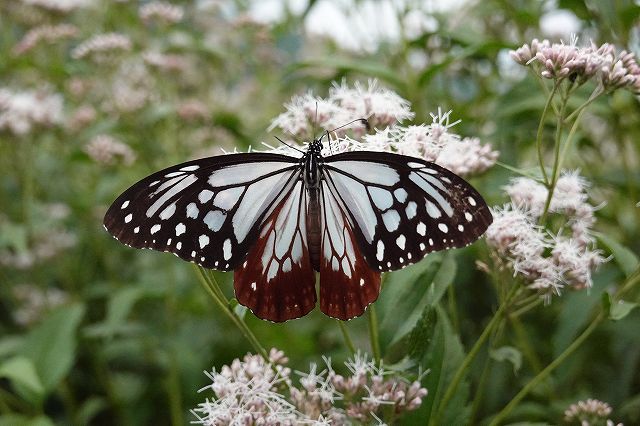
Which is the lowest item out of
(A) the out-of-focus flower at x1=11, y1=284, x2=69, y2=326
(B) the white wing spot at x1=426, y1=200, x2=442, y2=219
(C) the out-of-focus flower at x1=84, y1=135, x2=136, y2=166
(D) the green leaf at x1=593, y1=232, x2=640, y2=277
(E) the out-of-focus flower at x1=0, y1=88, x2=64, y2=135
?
(D) the green leaf at x1=593, y1=232, x2=640, y2=277

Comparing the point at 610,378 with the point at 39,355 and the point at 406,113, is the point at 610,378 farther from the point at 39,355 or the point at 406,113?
the point at 39,355

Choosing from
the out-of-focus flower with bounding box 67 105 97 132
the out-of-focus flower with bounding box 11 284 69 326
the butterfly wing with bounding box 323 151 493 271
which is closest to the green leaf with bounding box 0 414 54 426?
the out-of-focus flower with bounding box 11 284 69 326

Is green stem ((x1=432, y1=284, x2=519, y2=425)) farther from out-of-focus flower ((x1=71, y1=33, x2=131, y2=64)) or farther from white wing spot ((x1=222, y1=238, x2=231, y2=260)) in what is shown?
out-of-focus flower ((x1=71, y1=33, x2=131, y2=64))

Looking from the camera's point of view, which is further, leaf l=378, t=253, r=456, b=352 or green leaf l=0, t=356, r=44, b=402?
green leaf l=0, t=356, r=44, b=402

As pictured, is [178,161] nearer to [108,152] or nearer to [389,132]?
[108,152]

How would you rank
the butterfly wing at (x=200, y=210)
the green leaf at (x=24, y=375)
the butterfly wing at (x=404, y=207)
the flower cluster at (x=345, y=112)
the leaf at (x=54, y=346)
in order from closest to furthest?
the butterfly wing at (x=404, y=207) → the butterfly wing at (x=200, y=210) → the flower cluster at (x=345, y=112) → the green leaf at (x=24, y=375) → the leaf at (x=54, y=346)

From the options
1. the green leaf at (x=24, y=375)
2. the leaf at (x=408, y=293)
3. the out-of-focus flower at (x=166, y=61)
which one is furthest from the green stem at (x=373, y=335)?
the out-of-focus flower at (x=166, y=61)

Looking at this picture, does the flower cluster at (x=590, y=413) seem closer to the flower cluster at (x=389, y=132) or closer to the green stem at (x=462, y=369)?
the green stem at (x=462, y=369)
